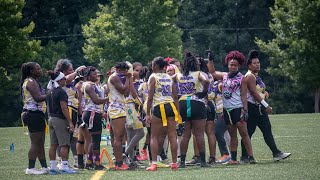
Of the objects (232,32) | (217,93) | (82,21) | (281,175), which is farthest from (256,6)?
(281,175)

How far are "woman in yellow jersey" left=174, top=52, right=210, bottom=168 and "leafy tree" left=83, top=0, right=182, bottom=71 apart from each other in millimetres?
42044

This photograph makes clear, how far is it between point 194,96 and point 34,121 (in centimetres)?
295

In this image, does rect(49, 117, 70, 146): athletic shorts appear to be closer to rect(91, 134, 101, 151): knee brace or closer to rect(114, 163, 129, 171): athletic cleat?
rect(91, 134, 101, 151): knee brace

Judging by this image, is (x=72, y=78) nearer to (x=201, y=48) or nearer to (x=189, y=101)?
(x=189, y=101)

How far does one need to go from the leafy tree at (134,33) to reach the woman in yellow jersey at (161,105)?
140ft

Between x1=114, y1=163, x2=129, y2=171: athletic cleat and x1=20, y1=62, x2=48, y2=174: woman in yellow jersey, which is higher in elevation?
x1=20, y1=62, x2=48, y2=174: woman in yellow jersey

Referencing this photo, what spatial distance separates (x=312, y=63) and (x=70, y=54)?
756 inches

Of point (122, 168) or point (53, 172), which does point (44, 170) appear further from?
point (122, 168)

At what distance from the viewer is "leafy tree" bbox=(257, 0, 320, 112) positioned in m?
61.5

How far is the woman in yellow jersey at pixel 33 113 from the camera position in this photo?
17438mm

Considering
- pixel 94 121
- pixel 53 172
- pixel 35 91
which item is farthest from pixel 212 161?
pixel 35 91

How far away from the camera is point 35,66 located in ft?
57.4

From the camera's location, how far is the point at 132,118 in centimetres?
1917

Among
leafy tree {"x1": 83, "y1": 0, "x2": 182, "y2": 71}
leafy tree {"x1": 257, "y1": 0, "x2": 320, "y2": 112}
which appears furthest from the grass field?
leafy tree {"x1": 257, "y1": 0, "x2": 320, "y2": 112}
